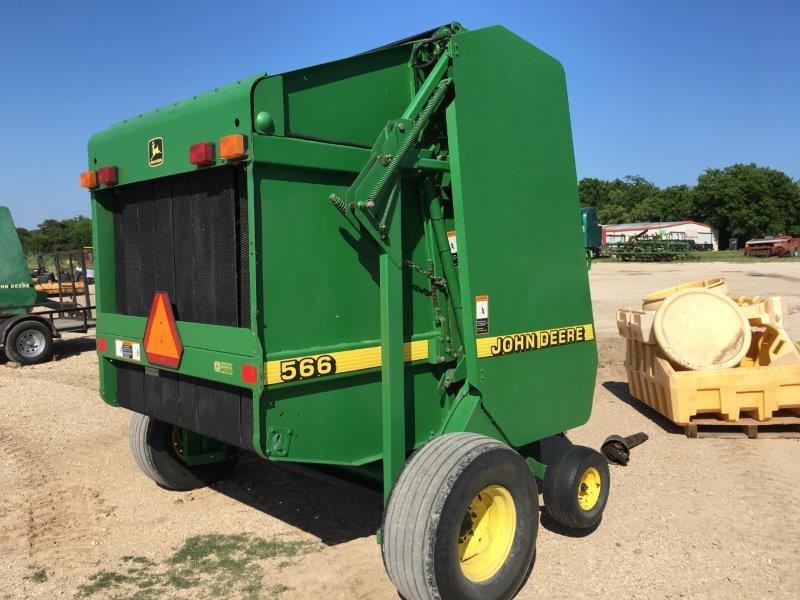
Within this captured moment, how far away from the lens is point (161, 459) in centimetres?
497

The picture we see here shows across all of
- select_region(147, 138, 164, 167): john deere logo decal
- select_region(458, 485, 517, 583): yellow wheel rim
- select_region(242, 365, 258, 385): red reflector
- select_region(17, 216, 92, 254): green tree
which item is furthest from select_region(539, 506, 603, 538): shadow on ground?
select_region(17, 216, 92, 254): green tree

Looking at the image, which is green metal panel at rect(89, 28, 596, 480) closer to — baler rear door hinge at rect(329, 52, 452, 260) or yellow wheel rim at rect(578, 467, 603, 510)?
baler rear door hinge at rect(329, 52, 452, 260)

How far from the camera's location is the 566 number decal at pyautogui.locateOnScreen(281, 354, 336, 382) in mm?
3203

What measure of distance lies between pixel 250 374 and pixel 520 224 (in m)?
1.80

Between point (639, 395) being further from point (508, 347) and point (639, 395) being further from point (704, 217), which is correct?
point (704, 217)

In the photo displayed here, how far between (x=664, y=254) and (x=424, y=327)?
129 ft

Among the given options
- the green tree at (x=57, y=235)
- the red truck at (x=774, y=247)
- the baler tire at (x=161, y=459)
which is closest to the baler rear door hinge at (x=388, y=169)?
the baler tire at (x=161, y=459)

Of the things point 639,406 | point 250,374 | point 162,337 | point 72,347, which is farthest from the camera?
point 72,347

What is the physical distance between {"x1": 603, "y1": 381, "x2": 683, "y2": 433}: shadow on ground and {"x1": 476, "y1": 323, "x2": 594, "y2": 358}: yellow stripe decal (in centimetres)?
296

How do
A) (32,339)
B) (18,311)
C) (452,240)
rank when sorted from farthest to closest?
(18,311) → (32,339) → (452,240)

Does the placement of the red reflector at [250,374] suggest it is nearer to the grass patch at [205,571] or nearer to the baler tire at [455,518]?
the baler tire at [455,518]

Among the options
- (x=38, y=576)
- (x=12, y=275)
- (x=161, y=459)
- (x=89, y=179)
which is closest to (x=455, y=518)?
(x=38, y=576)

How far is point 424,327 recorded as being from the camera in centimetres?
379

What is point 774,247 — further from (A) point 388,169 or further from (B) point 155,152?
(B) point 155,152
